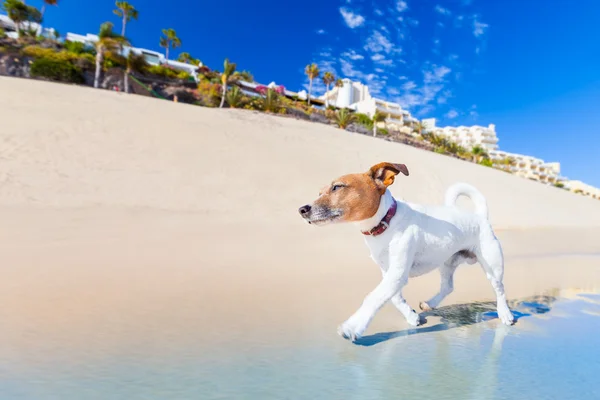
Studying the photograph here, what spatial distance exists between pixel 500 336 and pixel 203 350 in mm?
2405

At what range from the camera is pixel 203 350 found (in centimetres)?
247

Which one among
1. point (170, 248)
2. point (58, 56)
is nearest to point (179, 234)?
point (170, 248)

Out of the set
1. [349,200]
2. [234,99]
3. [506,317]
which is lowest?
[506,317]

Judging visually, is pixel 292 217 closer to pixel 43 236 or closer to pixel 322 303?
pixel 43 236

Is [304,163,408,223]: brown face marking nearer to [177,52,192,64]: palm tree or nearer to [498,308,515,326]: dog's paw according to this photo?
[498,308,515,326]: dog's paw

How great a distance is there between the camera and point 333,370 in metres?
2.22

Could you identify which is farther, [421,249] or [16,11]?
[16,11]

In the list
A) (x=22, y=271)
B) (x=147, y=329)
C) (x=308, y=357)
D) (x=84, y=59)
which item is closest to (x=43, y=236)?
(x=22, y=271)

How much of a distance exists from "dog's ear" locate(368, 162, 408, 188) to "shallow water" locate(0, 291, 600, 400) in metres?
1.27

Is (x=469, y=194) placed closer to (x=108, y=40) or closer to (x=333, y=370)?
(x=333, y=370)

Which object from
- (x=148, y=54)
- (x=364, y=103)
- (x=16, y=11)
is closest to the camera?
(x=16, y=11)

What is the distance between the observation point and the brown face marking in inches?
109

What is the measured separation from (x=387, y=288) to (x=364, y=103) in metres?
91.4

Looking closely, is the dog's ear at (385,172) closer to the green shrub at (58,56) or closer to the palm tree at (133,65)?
the palm tree at (133,65)
